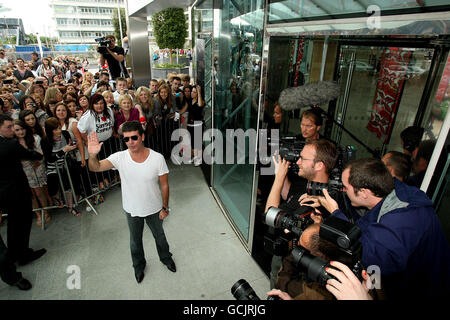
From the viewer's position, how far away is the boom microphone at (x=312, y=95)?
3693 mm

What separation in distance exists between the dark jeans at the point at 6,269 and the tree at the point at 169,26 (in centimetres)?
2005

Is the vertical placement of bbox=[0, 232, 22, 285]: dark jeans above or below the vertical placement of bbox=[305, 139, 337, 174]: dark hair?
below

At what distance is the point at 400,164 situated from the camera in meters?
2.36

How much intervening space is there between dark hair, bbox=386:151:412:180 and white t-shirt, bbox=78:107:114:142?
432 centimetres

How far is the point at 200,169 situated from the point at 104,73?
14.6ft

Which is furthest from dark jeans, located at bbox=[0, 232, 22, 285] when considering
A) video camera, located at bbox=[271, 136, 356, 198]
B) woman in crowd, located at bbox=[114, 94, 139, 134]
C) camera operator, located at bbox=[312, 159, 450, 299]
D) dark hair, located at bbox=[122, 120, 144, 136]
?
camera operator, located at bbox=[312, 159, 450, 299]

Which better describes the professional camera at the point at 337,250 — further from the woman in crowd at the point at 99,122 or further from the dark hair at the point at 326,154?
the woman in crowd at the point at 99,122

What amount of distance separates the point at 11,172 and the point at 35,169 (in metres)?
1.13

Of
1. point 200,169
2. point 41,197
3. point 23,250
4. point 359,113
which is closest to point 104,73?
point 200,169

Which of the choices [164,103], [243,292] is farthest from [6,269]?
[164,103]

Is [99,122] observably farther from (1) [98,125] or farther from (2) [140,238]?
(2) [140,238]

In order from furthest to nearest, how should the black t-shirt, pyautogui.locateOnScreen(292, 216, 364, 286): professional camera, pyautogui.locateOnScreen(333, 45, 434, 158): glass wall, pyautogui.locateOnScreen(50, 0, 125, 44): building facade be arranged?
pyautogui.locateOnScreen(50, 0, 125, 44): building facade < the black t-shirt < pyautogui.locateOnScreen(333, 45, 434, 158): glass wall < pyautogui.locateOnScreen(292, 216, 364, 286): professional camera

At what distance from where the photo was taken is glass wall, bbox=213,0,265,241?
351cm

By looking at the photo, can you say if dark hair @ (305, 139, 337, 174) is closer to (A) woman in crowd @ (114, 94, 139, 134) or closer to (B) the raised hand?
(B) the raised hand
